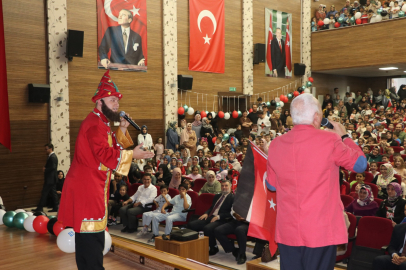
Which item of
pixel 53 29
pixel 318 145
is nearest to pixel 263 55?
pixel 53 29

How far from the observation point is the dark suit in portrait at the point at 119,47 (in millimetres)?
11211

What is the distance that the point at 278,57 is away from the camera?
1550cm

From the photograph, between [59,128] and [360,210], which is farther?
[59,128]

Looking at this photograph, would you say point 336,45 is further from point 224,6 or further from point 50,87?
point 50,87

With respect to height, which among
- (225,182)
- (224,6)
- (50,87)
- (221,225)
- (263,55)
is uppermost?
(224,6)

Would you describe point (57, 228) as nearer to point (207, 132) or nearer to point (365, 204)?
point (365, 204)

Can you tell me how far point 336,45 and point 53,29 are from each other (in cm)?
1022

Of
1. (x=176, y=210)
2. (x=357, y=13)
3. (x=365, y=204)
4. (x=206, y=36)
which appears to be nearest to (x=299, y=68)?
(x=357, y=13)

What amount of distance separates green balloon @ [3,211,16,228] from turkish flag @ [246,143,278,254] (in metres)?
4.36

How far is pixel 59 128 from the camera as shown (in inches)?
409

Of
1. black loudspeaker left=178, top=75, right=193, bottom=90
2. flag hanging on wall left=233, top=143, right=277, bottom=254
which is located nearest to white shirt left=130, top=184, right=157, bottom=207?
flag hanging on wall left=233, top=143, right=277, bottom=254

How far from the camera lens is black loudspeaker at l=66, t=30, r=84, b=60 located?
10141mm

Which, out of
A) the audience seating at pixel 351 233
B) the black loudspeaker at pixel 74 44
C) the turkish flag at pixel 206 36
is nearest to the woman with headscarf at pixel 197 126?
the turkish flag at pixel 206 36

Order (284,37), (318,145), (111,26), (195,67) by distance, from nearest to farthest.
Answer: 1. (318,145)
2. (111,26)
3. (195,67)
4. (284,37)
